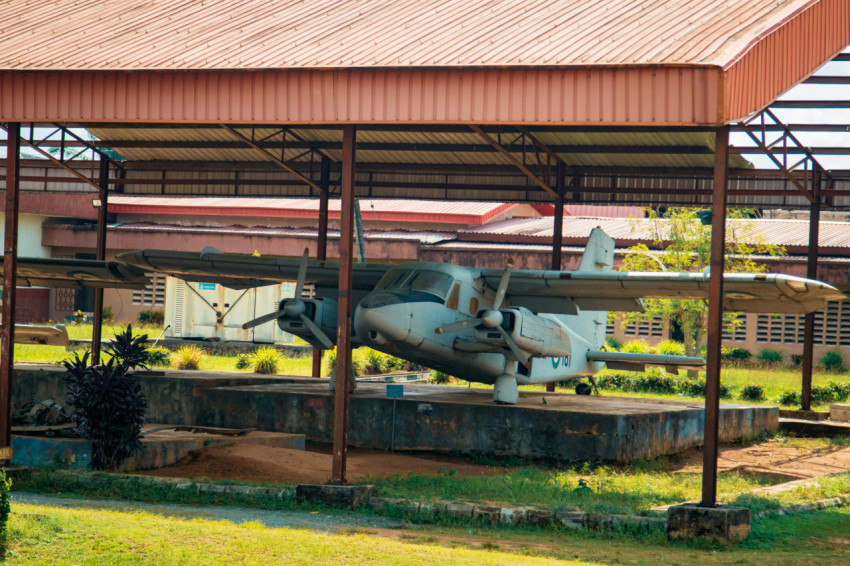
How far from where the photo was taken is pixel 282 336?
45.8 meters

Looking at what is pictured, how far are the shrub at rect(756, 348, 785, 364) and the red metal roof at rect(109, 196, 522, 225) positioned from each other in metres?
16.8

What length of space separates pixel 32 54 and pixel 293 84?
512 centimetres

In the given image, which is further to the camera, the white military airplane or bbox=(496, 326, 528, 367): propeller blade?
bbox=(496, 326, 528, 367): propeller blade

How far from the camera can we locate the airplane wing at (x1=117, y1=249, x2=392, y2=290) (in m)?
23.2

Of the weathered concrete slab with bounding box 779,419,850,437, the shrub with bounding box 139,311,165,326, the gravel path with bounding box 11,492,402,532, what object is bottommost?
the weathered concrete slab with bounding box 779,419,850,437

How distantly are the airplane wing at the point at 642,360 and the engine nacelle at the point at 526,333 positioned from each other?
349 cm

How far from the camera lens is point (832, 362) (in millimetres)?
41188

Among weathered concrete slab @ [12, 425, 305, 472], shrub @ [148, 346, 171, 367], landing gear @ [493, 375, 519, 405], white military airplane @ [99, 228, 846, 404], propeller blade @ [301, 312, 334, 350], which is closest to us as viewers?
weathered concrete slab @ [12, 425, 305, 472]

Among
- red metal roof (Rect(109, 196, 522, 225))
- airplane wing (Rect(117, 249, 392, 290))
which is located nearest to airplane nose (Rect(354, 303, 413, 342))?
airplane wing (Rect(117, 249, 392, 290))

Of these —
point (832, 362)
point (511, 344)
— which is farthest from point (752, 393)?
point (511, 344)

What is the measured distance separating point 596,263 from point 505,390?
6.33 meters

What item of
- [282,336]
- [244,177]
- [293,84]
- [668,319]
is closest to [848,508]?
[293,84]

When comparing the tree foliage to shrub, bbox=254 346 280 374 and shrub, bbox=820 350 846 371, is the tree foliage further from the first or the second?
shrub, bbox=254 346 280 374

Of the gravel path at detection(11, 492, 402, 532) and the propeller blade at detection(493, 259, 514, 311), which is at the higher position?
the propeller blade at detection(493, 259, 514, 311)
